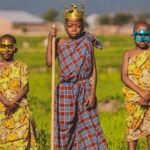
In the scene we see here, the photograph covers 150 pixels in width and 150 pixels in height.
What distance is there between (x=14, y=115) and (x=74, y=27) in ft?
3.35

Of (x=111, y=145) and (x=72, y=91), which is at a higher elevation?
(x=72, y=91)

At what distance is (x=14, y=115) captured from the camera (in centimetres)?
615

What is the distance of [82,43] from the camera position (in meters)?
6.23

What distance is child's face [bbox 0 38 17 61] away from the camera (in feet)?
20.3

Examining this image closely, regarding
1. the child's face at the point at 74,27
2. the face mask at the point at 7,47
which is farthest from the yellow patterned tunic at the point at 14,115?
the child's face at the point at 74,27

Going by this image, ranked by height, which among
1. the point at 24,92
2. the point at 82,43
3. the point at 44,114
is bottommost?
the point at 44,114

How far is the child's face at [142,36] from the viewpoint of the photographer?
620cm

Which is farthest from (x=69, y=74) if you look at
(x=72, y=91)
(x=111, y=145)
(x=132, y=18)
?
(x=132, y=18)

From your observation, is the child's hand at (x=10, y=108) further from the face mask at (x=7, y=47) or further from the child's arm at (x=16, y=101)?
the face mask at (x=7, y=47)

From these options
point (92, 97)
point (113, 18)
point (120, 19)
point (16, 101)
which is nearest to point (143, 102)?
point (92, 97)

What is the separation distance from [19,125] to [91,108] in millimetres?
715

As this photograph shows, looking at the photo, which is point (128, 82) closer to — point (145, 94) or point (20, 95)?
point (145, 94)

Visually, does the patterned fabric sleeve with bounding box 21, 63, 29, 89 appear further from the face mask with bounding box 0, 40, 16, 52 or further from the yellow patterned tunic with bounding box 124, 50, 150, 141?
the yellow patterned tunic with bounding box 124, 50, 150, 141

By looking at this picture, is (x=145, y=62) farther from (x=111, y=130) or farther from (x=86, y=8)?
(x=111, y=130)
